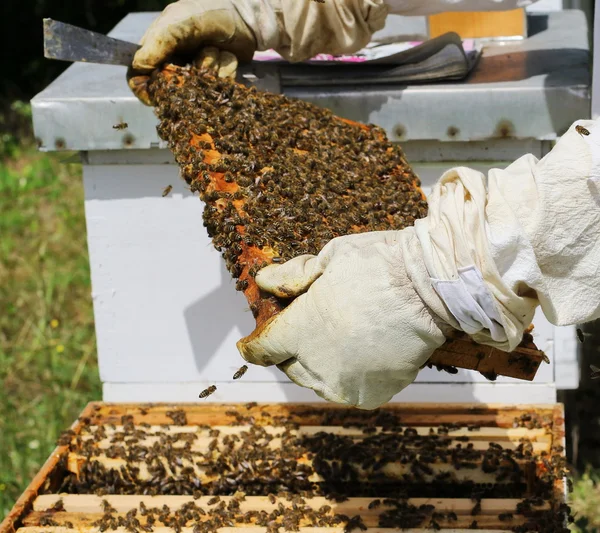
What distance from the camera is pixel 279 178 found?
9.50 feet

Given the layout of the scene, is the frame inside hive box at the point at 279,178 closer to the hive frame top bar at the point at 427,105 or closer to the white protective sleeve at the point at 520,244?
the white protective sleeve at the point at 520,244

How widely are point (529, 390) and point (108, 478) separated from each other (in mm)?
1904

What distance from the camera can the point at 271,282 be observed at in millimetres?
2342

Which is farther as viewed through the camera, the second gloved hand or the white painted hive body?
the white painted hive body

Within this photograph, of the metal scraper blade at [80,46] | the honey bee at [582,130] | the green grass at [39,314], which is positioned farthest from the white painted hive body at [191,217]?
the honey bee at [582,130]

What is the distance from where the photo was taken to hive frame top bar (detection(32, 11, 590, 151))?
366cm

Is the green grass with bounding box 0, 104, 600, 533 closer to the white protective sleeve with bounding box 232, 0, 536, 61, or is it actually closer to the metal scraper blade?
the metal scraper blade

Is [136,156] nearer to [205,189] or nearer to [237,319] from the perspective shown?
[237,319]

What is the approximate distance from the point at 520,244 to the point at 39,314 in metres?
4.96

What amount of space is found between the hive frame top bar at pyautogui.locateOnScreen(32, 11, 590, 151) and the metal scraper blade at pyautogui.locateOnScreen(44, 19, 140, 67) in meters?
0.42

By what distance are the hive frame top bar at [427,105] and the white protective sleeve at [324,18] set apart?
20 cm

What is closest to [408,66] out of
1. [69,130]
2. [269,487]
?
[69,130]

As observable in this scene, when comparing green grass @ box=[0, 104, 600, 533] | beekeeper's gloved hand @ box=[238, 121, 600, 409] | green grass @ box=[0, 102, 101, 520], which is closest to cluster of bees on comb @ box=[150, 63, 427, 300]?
beekeeper's gloved hand @ box=[238, 121, 600, 409]

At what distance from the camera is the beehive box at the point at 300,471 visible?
→ 122 inches
